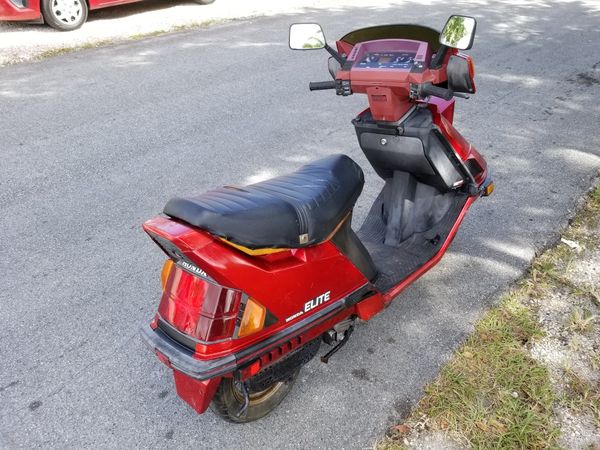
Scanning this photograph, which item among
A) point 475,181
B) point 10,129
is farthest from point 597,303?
point 10,129

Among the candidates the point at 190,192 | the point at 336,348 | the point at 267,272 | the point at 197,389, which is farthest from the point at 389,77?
the point at 190,192

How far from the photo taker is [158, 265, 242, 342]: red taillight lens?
6.45ft

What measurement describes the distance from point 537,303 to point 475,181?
0.78m

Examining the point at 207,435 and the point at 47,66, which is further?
the point at 47,66

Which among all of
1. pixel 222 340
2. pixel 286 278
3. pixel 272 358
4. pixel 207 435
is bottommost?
pixel 207 435

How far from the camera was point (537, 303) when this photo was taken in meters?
3.07

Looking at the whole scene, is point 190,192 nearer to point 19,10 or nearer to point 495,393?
point 495,393

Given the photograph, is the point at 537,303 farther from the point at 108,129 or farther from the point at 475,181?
the point at 108,129

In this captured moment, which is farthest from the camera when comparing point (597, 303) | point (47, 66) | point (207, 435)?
point (47, 66)

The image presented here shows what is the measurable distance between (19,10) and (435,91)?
7.08 m

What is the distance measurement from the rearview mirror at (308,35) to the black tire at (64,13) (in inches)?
248

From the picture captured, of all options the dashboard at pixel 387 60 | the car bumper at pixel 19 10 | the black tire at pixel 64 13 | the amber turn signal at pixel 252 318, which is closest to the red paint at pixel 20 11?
the car bumper at pixel 19 10

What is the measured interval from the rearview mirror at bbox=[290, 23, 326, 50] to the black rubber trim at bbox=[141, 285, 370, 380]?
1.39 metres

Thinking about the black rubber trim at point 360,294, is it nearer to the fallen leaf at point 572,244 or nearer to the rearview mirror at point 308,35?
the rearview mirror at point 308,35
